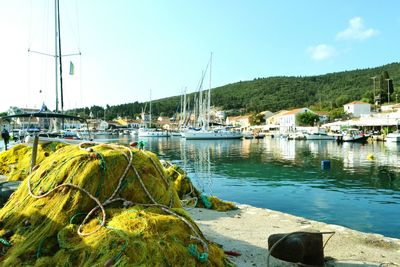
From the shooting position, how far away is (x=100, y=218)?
4473 mm

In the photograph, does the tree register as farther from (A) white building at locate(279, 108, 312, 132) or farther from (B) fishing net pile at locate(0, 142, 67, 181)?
(B) fishing net pile at locate(0, 142, 67, 181)

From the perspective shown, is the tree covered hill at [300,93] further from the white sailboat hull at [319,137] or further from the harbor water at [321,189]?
the harbor water at [321,189]

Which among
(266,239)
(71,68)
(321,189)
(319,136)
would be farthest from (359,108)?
(266,239)

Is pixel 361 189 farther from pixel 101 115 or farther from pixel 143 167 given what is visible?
pixel 101 115

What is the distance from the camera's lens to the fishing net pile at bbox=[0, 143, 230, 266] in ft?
12.5

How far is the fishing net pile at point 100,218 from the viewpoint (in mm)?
3801

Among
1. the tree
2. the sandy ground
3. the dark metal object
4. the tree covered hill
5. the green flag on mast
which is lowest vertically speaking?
the sandy ground

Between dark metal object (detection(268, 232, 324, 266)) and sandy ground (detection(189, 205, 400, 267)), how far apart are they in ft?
1.11

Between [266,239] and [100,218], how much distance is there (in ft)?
12.2

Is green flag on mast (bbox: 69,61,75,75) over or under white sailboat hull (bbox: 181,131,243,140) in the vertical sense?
over

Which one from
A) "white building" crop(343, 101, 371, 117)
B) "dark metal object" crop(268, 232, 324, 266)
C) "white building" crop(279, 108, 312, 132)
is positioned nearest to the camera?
"dark metal object" crop(268, 232, 324, 266)

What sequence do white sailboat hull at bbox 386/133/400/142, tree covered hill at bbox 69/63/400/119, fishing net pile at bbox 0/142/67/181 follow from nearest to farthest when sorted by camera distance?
fishing net pile at bbox 0/142/67/181, white sailboat hull at bbox 386/133/400/142, tree covered hill at bbox 69/63/400/119

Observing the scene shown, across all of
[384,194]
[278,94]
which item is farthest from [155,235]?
[278,94]

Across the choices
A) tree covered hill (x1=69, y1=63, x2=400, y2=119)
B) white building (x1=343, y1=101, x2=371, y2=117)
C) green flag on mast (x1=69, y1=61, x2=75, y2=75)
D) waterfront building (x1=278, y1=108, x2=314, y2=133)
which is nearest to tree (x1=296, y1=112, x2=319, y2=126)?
waterfront building (x1=278, y1=108, x2=314, y2=133)
